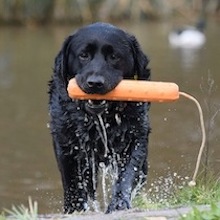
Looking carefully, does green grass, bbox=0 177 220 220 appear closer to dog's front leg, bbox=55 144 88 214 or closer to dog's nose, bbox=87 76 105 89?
dog's front leg, bbox=55 144 88 214

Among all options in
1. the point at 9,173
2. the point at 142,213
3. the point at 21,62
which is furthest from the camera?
the point at 21,62

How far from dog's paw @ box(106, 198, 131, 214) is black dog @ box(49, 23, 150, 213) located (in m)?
0.12

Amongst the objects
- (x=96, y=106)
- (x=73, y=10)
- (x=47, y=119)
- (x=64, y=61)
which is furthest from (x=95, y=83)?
(x=73, y=10)

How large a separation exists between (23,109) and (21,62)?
613 cm

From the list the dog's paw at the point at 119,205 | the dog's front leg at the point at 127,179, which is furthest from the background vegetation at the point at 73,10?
the dog's paw at the point at 119,205

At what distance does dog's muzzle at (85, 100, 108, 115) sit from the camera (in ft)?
19.1

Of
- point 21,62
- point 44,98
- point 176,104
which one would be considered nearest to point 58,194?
point 176,104

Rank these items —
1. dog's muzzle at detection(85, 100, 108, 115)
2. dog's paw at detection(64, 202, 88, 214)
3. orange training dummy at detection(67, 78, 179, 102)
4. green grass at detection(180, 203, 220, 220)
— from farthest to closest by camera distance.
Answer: dog's paw at detection(64, 202, 88, 214), dog's muzzle at detection(85, 100, 108, 115), orange training dummy at detection(67, 78, 179, 102), green grass at detection(180, 203, 220, 220)

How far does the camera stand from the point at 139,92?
5.58 m

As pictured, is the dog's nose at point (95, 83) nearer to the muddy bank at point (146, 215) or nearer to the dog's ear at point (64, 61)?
the dog's ear at point (64, 61)

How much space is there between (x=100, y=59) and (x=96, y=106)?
315 millimetres

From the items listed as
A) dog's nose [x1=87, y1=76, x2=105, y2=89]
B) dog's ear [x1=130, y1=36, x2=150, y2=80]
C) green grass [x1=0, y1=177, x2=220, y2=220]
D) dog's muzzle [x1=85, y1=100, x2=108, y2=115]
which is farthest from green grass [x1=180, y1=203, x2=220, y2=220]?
dog's ear [x1=130, y1=36, x2=150, y2=80]

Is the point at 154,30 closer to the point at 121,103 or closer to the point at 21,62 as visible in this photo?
the point at 21,62

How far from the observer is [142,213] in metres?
4.58
